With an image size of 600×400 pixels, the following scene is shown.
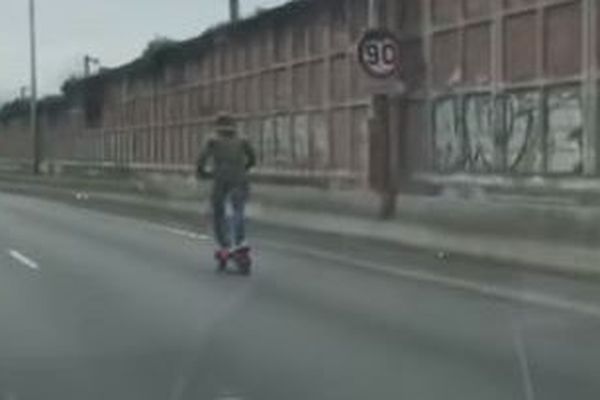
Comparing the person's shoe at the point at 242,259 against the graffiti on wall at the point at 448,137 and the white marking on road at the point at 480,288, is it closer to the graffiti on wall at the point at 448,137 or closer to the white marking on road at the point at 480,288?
the white marking on road at the point at 480,288

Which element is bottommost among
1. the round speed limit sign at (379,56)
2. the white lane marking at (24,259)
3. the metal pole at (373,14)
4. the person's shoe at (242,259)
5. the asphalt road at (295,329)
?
the white lane marking at (24,259)

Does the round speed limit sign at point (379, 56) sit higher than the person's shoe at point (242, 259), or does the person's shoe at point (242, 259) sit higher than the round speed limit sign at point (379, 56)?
the round speed limit sign at point (379, 56)

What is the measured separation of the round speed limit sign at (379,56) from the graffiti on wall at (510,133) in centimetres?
147

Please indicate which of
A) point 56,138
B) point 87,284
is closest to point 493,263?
point 87,284

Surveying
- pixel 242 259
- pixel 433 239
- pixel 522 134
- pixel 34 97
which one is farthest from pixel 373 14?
pixel 34 97

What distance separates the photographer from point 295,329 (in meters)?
15.8

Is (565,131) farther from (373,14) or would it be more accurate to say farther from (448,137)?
(373,14)

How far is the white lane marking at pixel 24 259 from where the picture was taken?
2415 cm

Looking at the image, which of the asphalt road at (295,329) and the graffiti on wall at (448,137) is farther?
the graffiti on wall at (448,137)

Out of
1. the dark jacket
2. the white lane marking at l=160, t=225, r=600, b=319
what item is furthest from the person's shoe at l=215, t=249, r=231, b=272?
the white lane marking at l=160, t=225, r=600, b=319

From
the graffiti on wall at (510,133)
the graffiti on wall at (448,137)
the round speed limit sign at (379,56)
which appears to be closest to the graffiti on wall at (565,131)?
the graffiti on wall at (510,133)

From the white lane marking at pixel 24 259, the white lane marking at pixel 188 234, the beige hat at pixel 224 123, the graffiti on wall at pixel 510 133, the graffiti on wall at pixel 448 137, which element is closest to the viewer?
the beige hat at pixel 224 123

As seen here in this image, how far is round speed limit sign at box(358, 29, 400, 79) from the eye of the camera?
28344mm

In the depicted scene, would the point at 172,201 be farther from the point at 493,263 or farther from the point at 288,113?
the point at 493,263
